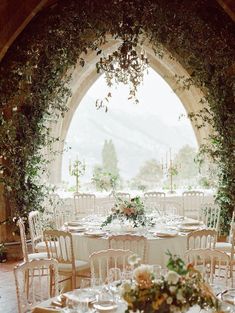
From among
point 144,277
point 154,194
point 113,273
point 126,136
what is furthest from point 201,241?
point 126,136

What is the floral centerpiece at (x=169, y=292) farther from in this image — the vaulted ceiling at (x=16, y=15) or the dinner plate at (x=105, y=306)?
the vaulted ceiling at (x=16, y=15)

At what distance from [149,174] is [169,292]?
906 cm

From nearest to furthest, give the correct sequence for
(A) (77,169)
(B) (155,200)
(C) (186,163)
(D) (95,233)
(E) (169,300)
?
1. (E) (169,300)
2. (D) (95,233)
3. (B) (155,200)
4. (A) (77,169)
5. (C) (186,163)

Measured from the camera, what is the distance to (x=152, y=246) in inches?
233

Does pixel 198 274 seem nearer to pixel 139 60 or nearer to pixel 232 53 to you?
pixel 139 60

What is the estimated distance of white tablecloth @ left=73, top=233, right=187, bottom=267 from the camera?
5938 mm

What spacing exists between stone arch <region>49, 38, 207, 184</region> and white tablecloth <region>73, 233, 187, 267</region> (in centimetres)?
→ 484

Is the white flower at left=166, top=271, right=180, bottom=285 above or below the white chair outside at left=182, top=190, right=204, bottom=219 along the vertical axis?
below

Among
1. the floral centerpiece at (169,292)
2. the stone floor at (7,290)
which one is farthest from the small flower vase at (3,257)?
the floral centerpiece at (169,292)

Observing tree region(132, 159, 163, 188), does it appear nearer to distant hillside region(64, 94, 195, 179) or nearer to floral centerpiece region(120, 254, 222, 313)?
distant hillside region(64, 94, 195, 179)

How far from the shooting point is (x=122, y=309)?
354cm

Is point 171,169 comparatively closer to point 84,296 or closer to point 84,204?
point 84,204

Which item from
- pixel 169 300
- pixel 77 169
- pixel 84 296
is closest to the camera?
pixel 169 300

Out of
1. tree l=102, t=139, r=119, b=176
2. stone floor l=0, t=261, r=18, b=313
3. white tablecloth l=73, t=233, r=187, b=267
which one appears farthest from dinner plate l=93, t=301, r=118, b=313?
tree l=102, t=139, r=119, b=176
